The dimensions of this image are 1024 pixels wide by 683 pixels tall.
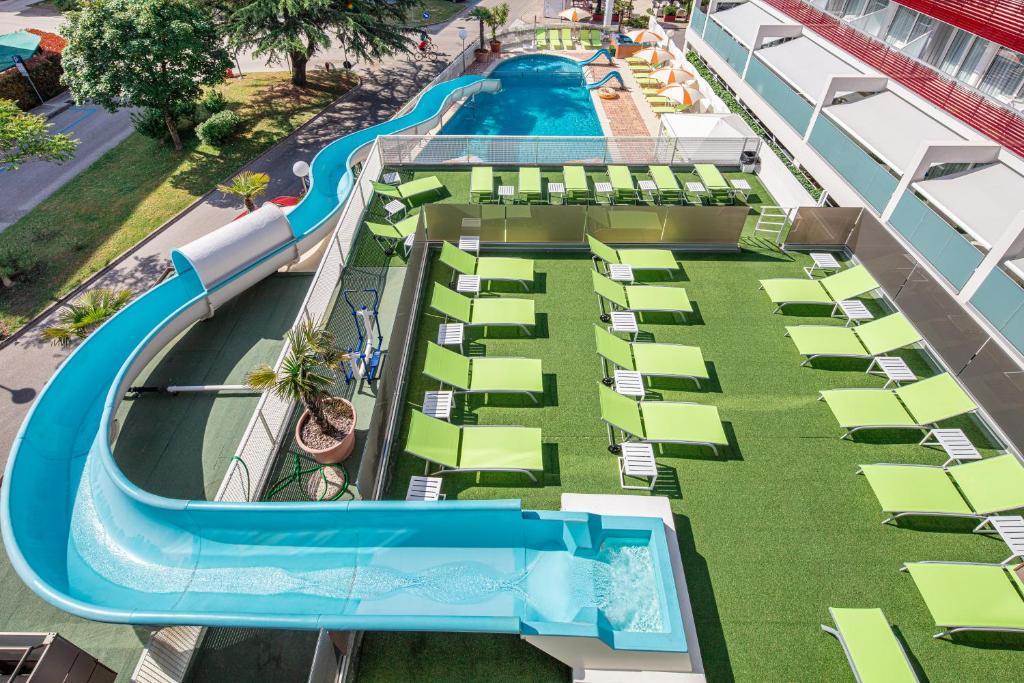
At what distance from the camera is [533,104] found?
987 inches

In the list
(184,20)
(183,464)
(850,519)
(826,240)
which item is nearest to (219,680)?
(183,464)

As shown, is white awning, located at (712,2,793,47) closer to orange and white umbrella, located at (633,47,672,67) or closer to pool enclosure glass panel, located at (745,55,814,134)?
pool enclosure glass panel, located at (745,55,814,134)

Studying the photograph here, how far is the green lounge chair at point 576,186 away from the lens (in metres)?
15.4

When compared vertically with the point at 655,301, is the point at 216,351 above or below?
below

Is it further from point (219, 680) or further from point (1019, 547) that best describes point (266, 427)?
point (1019, 547)

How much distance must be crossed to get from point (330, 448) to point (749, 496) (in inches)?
275

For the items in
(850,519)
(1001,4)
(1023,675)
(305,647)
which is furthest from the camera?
(1001,4)

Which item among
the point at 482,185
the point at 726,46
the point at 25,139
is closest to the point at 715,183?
the point at 482,185

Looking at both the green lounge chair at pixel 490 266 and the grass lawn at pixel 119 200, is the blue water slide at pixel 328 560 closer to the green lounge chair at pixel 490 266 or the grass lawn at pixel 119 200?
the green lounge chair at pixel 490 266

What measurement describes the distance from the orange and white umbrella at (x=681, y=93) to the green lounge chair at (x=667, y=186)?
7521 mm

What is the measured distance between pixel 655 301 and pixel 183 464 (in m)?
10.0

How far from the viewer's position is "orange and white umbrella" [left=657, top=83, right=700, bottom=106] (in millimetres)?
21469

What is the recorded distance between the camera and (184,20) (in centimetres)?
1875

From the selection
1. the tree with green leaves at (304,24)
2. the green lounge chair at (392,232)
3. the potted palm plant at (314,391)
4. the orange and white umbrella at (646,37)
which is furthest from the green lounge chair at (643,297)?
the orange and white umbrella at (646,37)
